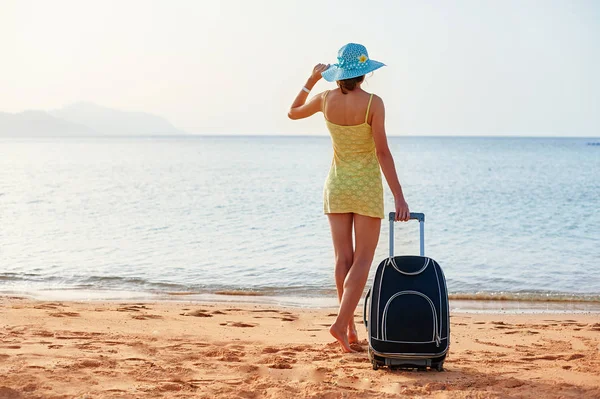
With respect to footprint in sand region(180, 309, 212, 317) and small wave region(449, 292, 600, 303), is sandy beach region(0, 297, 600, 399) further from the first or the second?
small wave region(449, 292, 600, 303)

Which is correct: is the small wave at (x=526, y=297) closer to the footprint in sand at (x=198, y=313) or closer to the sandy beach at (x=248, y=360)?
the sandy beach at (x=248, y=360)

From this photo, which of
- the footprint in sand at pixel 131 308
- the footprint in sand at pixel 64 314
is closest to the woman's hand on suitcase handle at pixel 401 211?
the footprint in sand at pixel 64 314

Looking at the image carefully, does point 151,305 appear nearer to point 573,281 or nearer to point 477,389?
point 477,389

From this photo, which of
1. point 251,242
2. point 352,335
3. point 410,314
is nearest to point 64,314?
point 352,335

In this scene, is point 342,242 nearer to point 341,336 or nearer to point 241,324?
point 341,336

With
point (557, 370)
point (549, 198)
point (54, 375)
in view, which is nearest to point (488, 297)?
point (557, 370)

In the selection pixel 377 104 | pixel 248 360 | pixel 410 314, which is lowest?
pixel 248 360

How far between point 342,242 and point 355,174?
435mm

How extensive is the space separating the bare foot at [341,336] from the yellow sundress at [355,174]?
716 mm

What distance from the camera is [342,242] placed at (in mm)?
4445

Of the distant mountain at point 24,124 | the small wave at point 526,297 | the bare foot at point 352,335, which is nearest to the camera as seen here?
the bare foot at point 352,335

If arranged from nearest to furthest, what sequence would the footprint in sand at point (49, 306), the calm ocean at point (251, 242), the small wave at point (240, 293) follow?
the footprint in sand at point (49, 306), the small wave at point (240, 293), the calm ocean at point (251, 242)

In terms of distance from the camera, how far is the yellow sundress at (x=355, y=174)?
4.27m

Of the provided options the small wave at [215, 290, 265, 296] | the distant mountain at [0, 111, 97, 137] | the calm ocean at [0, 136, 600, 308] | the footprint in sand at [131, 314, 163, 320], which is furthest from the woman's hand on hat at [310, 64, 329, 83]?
the distant mountain at [0, 111, 97, 137]
